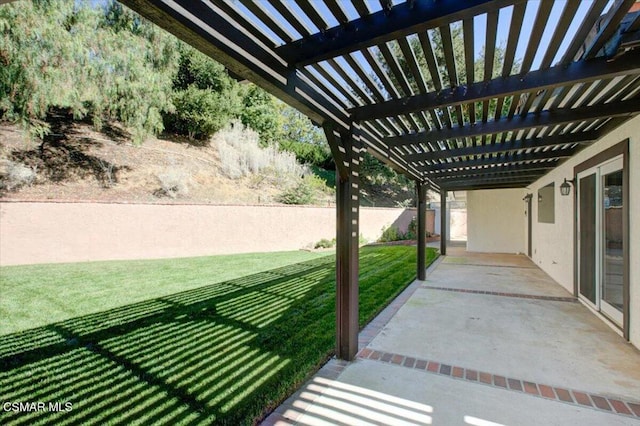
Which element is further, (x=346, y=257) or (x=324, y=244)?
(x=324, y=244)

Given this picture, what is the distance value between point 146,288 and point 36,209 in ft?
17.4

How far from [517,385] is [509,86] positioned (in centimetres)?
272

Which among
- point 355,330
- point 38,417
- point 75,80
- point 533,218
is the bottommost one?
point 38,417

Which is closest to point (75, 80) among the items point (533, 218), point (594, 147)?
point (594, 147)

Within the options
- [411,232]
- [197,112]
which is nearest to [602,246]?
[411,232]

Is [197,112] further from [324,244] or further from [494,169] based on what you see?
[494,169]

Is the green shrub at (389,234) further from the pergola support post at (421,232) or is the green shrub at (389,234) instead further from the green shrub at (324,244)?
the pergola support post at (421,232)

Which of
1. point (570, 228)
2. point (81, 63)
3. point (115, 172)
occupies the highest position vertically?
point (81, 63)

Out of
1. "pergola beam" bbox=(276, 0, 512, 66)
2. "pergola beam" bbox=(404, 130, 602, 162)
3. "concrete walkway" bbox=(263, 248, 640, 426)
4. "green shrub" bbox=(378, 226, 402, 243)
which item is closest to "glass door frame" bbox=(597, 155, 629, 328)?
"concrete walkway" bbox=(263, 248, 640, 426)

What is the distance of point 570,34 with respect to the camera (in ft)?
7.72

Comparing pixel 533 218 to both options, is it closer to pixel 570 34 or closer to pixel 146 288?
pixel 570 34

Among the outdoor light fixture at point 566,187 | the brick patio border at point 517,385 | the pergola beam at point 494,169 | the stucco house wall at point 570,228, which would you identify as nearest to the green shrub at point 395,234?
the stucco house wall at point 570,228

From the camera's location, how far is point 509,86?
2.67m

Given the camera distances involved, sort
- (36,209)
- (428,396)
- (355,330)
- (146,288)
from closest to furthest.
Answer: (428,396)
(355,330)
(146,288)
(36,209)
